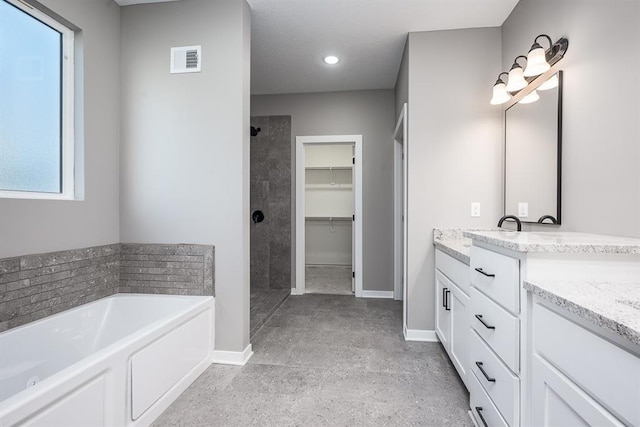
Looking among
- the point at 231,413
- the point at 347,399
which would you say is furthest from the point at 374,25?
the point at 231,413

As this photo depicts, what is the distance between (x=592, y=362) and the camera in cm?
76

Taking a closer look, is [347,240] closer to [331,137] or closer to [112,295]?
[331,137]

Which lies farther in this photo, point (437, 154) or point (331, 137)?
point (331, 137)

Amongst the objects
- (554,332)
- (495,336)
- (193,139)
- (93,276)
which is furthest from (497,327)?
(93,276)

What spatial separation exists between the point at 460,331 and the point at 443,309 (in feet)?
1.31

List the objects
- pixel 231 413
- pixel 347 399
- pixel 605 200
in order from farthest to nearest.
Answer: pixel 347 399, pixel 231 413, pixel 605 200

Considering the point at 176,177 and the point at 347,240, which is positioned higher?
the point at 176,177

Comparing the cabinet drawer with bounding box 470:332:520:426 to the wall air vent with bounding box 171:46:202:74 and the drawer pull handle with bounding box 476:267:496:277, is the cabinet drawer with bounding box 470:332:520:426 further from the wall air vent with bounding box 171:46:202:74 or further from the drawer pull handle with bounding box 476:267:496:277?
the wall air vent with bounding box 171:46:202:74

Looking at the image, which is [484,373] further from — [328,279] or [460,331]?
[328,279]

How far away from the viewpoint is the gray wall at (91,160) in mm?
1679

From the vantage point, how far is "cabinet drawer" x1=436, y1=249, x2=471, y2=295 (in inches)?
69.7

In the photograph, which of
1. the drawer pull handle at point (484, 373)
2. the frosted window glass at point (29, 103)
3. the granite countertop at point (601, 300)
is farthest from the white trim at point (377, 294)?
the frosted window glass at point (29, 103)

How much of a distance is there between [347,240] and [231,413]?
14.0ft

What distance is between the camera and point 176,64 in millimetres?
2178
